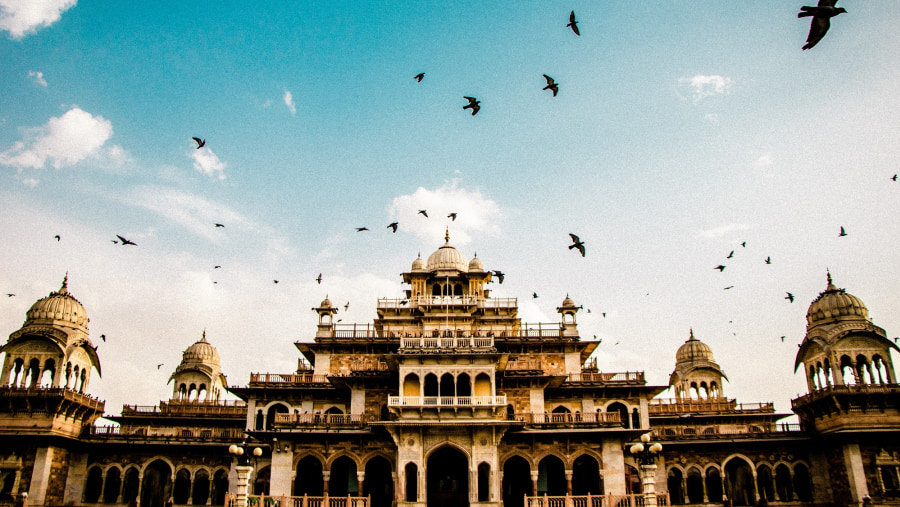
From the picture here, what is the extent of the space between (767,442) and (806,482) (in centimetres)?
366

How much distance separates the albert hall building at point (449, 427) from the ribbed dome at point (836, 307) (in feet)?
0.31

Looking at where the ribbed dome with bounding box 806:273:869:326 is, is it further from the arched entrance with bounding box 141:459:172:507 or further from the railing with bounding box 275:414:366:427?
the arched entrance with bounding box 141:459:172:507

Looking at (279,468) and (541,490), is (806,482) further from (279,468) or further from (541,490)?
(279,468)

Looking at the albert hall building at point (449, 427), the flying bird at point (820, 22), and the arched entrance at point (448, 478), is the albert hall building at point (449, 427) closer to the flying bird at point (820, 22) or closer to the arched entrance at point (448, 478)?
the arched entrance at point (448, 478)

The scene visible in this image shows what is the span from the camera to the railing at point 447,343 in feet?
120

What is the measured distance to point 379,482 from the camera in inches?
1528

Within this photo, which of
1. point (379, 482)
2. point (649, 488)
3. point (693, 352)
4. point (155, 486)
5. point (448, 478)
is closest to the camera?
point (649, 488)

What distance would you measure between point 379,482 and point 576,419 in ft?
40.2

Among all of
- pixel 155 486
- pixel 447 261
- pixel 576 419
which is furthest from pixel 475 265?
pixel 155 486

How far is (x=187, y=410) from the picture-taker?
46281 mm

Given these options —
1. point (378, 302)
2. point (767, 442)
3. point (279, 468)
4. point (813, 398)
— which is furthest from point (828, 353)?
point (279, 468)

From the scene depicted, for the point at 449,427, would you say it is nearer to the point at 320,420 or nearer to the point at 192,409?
the point at 320,420

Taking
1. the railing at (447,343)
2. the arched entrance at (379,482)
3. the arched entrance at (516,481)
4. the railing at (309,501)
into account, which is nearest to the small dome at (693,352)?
the arched entrance at (516,481)

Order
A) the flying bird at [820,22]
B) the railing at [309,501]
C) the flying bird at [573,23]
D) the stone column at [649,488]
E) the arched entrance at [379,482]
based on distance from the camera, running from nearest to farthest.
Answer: the flying bird at [820,22]
the flying bird at [573,23]
the stone column at [649,488]
the railing at [309,501]
the arched entrance at [379,482]
